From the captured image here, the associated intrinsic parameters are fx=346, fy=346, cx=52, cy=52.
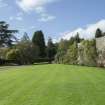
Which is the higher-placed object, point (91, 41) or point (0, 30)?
point (0, 30)

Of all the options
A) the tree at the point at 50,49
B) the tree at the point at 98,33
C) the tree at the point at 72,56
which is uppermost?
the tree at the point at 98,33

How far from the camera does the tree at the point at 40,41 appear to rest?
409 ft

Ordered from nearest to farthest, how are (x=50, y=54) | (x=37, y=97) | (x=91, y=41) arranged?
(x=37, y=97) → (x=91, y=41) → (x=50, y=54)

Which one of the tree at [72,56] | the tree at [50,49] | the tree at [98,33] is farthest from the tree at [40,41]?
the tree at [72,56]

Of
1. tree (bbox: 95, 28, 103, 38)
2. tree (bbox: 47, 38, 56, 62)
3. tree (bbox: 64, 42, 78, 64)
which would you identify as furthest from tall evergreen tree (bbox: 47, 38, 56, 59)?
tree (bbox: 64, 42, 78, 64)

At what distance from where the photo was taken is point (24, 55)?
289 feet

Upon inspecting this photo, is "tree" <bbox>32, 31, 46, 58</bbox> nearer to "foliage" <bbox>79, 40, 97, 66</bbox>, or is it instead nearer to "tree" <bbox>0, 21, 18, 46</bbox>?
"tree" <bbox>0, 21, 18, 46</bbox>

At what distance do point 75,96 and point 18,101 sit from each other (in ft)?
7.68

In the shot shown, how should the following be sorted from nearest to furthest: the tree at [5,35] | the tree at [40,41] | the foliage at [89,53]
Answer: the foliage at [89,53] → the tree at [5,35] → the tree at [40,41]

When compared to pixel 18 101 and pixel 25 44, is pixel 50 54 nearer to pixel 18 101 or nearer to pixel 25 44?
pixel 25 44

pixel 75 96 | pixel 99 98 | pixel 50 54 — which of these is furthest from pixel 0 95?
pixel 50 54

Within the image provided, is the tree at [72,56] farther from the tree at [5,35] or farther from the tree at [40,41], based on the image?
the tree at [40,41]

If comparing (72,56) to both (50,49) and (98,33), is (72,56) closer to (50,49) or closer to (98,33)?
(50,49)

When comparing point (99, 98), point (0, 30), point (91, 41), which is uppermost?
point (0, 30)
